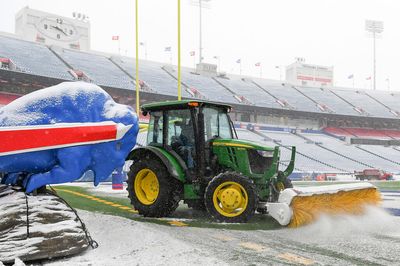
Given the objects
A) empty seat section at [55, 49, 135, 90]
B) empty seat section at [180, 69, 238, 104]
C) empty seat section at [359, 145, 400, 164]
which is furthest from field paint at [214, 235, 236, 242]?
empty seat section at [359, 145, 400, 164]

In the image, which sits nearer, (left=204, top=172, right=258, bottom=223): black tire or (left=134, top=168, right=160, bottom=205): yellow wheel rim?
(left=204, top=172, right=258, bottom=223): black tire

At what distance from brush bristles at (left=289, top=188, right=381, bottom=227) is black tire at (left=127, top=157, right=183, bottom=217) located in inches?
76.7

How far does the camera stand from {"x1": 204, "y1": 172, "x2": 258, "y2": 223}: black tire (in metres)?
5.91

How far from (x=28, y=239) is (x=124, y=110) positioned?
1.57 metres

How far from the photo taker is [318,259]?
3977 mm

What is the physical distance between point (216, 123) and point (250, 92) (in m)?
31.2

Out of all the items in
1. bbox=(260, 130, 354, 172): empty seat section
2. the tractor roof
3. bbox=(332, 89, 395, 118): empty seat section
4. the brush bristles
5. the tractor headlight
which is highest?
bbox=(332, 89, 395, 118): empty seat section

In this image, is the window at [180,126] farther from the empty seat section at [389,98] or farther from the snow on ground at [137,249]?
the empty seat section at [389,98]

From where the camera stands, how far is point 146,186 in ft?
23.1

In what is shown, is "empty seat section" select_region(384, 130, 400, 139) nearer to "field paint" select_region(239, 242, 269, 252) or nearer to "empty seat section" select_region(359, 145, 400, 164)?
"empty seat section" select_region(359, 145, 400, 164)

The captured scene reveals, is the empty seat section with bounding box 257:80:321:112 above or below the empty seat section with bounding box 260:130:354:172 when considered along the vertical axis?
above

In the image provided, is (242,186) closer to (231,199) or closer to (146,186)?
(231,199)

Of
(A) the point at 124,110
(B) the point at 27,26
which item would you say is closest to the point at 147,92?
(B) the point at 27,26

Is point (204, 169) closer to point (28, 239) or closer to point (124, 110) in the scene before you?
point (124, 110)
